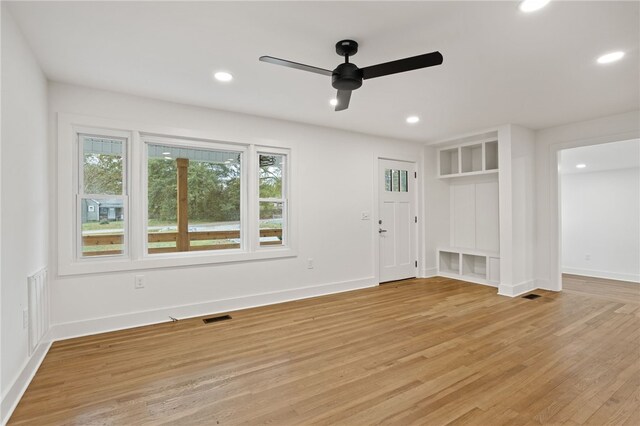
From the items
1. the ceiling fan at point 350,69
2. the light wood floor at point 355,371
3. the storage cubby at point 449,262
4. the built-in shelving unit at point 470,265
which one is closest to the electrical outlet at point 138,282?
the light wood floor at point 355,371

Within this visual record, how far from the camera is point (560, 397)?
6.78 feet

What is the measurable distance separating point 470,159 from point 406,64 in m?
4.40

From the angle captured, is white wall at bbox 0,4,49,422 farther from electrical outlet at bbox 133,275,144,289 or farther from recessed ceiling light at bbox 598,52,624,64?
recessed ceiling light at bbox 598,52,624,64

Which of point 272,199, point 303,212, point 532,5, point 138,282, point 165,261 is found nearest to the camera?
point 532,5

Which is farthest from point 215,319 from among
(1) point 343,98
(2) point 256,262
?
(1) point 343,98

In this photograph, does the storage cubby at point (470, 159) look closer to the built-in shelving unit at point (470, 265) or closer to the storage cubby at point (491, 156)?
the storage cubby at point (491, 156)

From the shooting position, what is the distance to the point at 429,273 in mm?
5891

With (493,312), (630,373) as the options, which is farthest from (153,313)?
(630,373)

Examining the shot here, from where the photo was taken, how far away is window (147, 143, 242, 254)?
3.66 metres

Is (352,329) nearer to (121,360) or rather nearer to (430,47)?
(121,360)

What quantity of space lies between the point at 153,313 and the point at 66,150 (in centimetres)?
185

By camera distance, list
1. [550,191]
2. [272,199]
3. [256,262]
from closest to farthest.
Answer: [256,262] < [272,199] < [550,191]

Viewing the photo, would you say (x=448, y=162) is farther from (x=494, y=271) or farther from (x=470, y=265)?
→ (x=494, y=271)

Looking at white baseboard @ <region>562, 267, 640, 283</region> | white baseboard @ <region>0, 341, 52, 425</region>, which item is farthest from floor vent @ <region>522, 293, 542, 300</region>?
white baseboard @ <region>0, 341, 52, 425</region>
